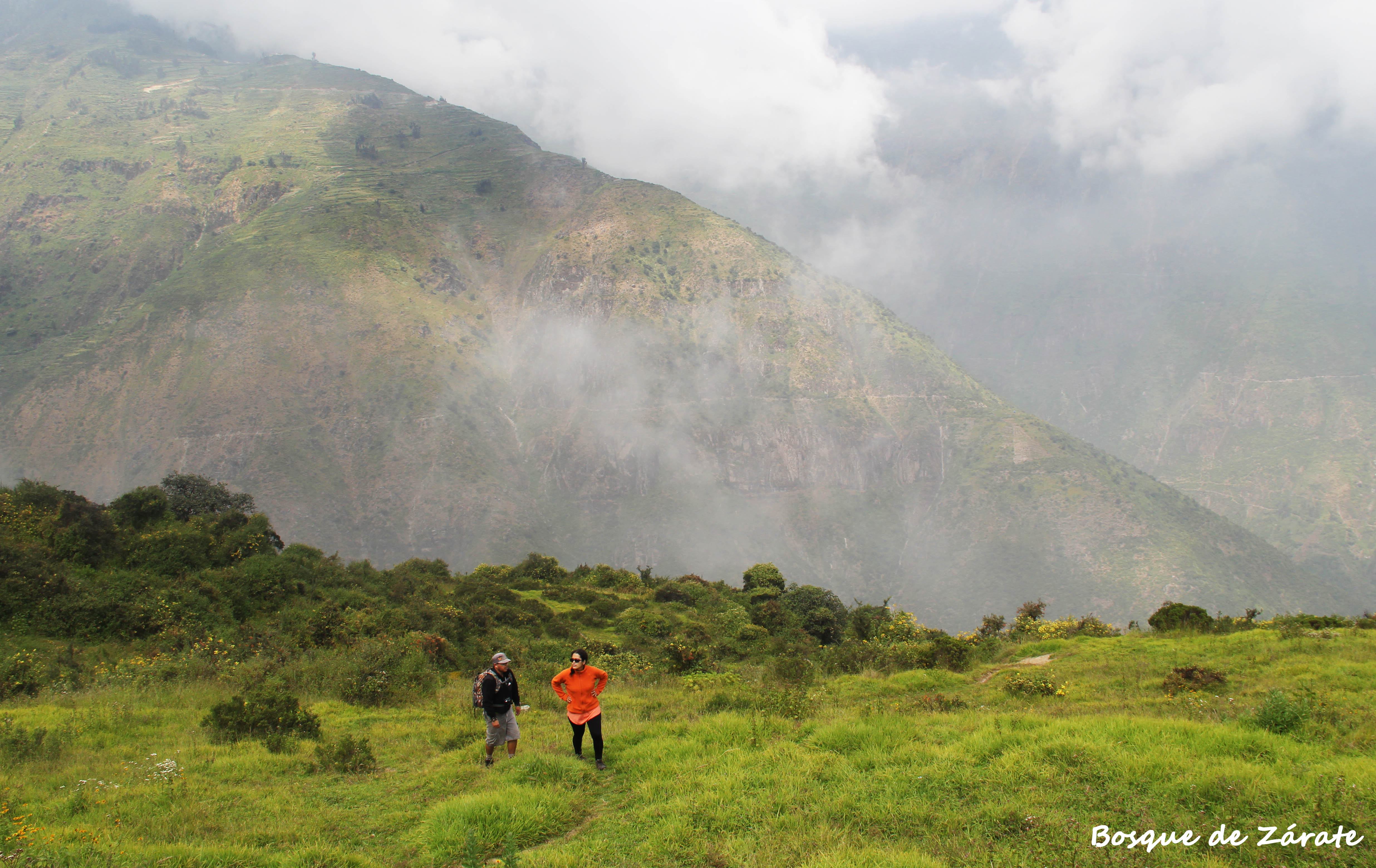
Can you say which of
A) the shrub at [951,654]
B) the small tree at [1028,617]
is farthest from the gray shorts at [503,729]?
the small tree at [1028,617]

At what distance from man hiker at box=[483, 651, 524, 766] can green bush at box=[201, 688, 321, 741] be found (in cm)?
485

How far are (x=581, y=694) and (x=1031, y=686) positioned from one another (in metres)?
10.3

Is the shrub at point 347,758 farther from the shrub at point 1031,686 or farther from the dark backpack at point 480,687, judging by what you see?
the shrub at point 1031,686

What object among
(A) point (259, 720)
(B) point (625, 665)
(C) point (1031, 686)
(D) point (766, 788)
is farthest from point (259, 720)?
(C) point (1031, 686)

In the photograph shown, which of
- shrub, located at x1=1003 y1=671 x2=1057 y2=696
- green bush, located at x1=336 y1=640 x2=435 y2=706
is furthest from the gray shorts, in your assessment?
shrub, located at x1=1003 y1=671 x2=1057 y2=696

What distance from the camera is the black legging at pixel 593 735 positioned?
1062 cm

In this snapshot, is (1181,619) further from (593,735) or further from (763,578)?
(763,578)

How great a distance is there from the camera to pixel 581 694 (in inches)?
429

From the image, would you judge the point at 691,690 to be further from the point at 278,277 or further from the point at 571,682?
the point at 278,277

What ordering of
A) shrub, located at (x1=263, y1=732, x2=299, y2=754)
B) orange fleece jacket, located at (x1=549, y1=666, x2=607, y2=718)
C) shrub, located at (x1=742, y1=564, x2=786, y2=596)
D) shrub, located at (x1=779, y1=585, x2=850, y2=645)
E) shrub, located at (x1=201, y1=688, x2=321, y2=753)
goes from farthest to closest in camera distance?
shrub, located at (x1=742, y1=564, x2=786, y2=596) → shrub, located at (x1=779, y1=585, x2=850, y2=645) → shrub, located at (x1=201, y1=688, x2=321, y2=753) → shrub, located at (x1=263, y1=732, x2=299, y2=754) → orange fleece jacket, located at (x1=549, y1=666, x2=607, y2=718)

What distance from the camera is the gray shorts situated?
11398 millimetres

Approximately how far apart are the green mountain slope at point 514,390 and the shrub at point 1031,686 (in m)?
125

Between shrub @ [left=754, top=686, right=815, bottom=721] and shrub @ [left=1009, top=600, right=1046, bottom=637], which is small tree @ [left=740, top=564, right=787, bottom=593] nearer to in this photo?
shrub @ [left=1009, top=600, right=1046, bottom=637]

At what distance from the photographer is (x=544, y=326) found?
6870 inches
